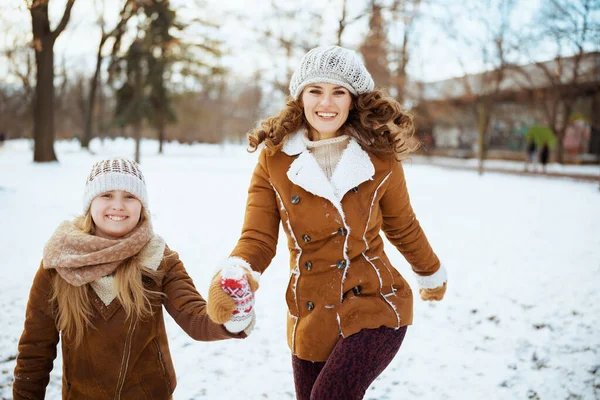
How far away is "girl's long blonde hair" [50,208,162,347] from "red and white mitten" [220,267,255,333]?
46cm

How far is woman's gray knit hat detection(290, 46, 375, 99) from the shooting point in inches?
88.7

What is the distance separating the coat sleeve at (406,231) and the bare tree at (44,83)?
1466cm

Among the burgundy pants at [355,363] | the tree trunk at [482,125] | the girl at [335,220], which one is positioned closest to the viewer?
the burgundy pants at [355,363]

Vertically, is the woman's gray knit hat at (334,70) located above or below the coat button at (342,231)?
above

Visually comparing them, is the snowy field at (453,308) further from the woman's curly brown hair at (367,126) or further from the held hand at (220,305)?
the woman's curly brown hair at (367,126)

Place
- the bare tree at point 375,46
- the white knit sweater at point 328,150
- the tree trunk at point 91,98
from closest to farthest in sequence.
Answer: the white knit sweater at point 328,150 → the bare tree at point 375,46 → the tree trunk at point 91,98

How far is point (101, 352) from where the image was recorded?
205 centimetres

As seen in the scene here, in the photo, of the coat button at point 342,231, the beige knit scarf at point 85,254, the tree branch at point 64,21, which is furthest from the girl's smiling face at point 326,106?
the tree branch at point 64,21

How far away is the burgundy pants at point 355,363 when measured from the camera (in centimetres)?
195

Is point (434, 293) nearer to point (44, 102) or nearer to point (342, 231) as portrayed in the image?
point (342, 231)

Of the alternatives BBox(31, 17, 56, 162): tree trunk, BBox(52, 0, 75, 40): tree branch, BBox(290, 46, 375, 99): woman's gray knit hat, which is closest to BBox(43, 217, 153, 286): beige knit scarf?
BBox(290, 46, 375, 99): woman's gray knit hat

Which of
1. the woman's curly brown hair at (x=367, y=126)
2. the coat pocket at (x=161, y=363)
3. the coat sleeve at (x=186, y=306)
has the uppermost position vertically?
the woman's curly brown hair at (x=367, y=126)

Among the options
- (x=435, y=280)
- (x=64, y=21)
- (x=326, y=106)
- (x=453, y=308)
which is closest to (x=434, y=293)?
(x=435, y=280)

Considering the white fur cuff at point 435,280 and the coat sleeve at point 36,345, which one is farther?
the white fur cuff at point 435,280
